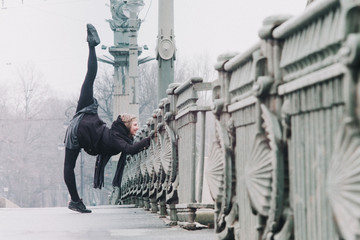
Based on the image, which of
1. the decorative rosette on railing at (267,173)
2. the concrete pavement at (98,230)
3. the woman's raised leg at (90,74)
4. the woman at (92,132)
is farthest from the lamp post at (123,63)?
the decorative rosette on railing at (267,173)

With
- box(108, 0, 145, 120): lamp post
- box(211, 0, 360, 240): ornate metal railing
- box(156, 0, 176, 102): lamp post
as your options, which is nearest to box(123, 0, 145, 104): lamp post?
box(108, 0, 145, 120): lamp post

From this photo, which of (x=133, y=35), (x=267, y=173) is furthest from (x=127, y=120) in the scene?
(x=133, y=35)

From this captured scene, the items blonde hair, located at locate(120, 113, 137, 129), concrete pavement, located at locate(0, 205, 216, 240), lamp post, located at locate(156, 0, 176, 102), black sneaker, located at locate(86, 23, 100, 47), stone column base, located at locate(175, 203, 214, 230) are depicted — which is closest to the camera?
concrete pavement, located at locate(0, 205, 216, 240)

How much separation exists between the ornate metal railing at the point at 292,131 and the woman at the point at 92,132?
263 inches

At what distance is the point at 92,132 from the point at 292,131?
938 cm

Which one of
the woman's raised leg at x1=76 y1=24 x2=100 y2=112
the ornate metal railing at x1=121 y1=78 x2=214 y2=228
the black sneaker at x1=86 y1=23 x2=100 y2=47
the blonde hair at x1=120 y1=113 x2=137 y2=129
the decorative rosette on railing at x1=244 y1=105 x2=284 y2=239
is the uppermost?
the black sneaker at x1=86 y1=23 x2=100 y2=47

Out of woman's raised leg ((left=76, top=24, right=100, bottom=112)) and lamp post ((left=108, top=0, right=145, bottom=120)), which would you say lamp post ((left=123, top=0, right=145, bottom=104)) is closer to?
lamp post ((left=108, top=0, right=145, bottom=120))

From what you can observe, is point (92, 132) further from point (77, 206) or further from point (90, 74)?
point (77, 206)

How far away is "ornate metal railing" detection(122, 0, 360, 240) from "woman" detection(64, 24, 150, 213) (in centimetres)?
667

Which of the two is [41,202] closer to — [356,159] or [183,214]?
[183,214]

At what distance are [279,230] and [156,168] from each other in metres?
7.54

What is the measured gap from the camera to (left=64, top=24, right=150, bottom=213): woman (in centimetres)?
1415

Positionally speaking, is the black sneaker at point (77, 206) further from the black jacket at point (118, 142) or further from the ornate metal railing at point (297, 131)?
the ornate metal railing at point (297, 131)

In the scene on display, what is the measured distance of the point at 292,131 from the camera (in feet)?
16.3
